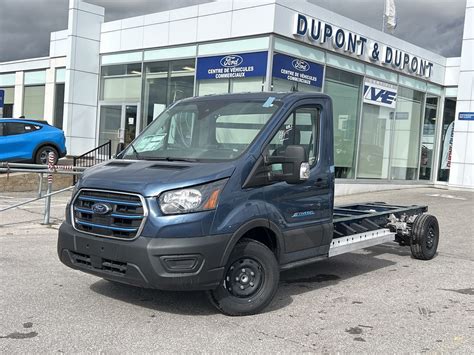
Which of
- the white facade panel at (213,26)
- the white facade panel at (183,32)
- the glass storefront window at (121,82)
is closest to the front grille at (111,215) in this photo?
the white facade panel at (213,26)

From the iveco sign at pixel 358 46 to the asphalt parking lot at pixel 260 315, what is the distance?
1012cm

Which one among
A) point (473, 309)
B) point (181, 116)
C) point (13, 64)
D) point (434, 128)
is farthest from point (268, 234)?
point (13, 64)

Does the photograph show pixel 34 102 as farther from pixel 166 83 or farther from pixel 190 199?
pixel 190 199

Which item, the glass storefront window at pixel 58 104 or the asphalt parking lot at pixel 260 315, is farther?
the glass storefront window at pixel 58 104

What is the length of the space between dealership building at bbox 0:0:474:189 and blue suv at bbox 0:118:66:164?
2.13 m

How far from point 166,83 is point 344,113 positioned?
6.45 metres

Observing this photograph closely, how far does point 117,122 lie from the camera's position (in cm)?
2105

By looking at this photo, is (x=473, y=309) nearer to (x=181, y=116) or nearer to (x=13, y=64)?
(x=181, y=116)

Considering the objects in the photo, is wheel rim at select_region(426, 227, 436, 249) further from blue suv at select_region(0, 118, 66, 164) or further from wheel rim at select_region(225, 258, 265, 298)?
blue suv at select_region(0, 118, 66, 164)

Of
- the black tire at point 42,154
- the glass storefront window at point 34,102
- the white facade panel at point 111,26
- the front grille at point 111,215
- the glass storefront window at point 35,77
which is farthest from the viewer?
the glass storefront window at point 34,102

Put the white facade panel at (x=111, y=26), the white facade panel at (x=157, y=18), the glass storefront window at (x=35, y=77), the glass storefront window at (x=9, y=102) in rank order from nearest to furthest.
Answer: the white facade panel at (x=157, y=18) < the white facade panel at (x=111, y=26) < the glass storefront window at (x=35, y=77) < the glass storefront window at (x=9, y=102)

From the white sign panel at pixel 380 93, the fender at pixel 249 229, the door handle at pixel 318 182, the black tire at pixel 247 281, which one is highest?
the white sign panel at pixel 380 93

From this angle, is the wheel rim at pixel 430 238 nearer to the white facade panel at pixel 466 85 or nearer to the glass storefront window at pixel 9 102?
the white facade panel at pixel 466 85

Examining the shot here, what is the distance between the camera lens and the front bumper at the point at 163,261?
4.50 m
